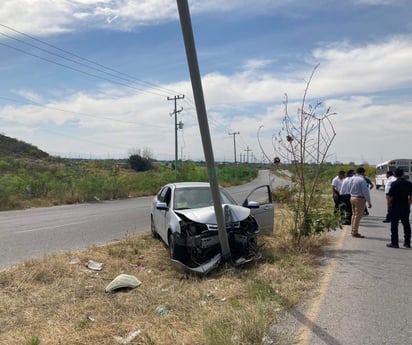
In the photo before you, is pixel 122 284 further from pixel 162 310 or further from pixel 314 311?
pixel 314 311

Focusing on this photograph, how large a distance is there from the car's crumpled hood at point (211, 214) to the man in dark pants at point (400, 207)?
141 inches

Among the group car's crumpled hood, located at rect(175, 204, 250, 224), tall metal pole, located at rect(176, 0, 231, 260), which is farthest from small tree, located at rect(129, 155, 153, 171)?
tall metal pole, located at rect(176, 0, 231, 260)

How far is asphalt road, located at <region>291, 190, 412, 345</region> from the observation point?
4570mm

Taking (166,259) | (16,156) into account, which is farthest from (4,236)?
(16,156)

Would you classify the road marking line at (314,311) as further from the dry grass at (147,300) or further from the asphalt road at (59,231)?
the asphalt road at (59,231)

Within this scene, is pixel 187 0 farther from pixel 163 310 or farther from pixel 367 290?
pixel 367 290

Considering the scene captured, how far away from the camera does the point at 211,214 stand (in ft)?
26.4

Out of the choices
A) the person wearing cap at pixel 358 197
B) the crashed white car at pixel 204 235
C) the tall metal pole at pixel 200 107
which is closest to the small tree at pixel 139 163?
the person wearing cap at pixel 358 197

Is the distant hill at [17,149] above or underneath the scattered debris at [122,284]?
above

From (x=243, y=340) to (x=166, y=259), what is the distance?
466 centimetres

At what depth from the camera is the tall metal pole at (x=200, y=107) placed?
243 inches

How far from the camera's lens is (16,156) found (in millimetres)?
76312

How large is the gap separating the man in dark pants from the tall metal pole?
14.3 feet

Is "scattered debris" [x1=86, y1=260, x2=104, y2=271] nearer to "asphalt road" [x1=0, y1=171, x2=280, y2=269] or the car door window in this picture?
"asphalt road" [x1=0, y1=171, x2=280, y2=269]
